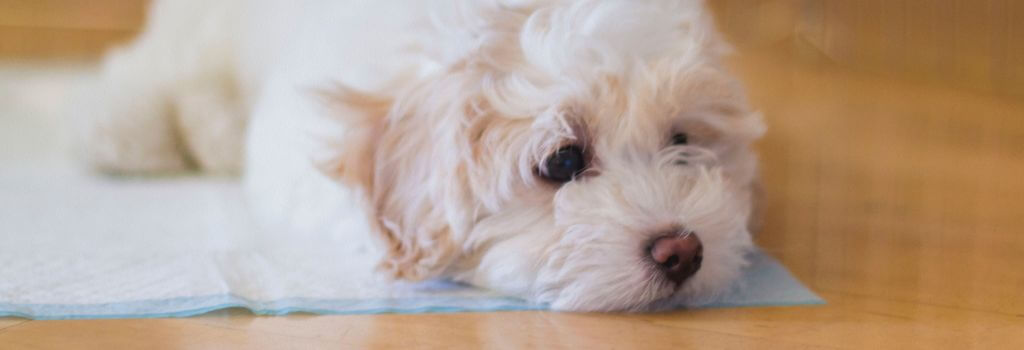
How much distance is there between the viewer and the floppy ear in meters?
1.56

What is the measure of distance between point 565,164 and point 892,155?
54.6 inches

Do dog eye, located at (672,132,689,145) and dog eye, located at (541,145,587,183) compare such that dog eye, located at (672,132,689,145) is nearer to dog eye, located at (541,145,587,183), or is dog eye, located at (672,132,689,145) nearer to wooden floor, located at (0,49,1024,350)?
dog eye, located at (541,145,587,183)

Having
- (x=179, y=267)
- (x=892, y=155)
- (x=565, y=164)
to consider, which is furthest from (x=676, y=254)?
(x=892, y=155)

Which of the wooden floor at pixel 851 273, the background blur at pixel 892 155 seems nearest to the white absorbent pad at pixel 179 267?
the wooden floor at pixel 851 273

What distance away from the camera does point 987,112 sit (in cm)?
298

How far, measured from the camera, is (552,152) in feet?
4.92

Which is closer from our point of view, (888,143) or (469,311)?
(469,311)

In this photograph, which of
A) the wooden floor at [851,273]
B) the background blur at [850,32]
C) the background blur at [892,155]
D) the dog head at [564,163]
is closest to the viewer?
the wooden floor at [851,273]

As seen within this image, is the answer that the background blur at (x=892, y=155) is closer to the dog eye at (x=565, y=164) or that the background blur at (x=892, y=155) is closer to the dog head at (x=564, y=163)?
the dog head at (x=564, y=163)

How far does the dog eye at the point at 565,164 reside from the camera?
4.97ft

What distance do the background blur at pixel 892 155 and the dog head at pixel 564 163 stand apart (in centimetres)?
19

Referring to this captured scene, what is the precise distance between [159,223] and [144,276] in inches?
19.4

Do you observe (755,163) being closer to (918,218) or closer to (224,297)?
(918,218)

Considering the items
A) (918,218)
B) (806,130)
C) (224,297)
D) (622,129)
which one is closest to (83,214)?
(224,297)
